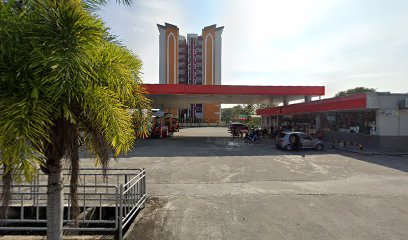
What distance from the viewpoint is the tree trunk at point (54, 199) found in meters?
3.09

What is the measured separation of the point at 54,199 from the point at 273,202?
5.76 m

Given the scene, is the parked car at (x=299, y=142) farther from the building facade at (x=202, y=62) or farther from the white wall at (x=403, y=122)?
the building facade at (x=202, y=62)

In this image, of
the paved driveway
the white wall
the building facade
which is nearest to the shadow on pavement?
the paved driveway

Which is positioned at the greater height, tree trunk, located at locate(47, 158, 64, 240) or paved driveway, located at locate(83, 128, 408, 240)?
tree trunk, located at locate(47, 158, 64, 240)

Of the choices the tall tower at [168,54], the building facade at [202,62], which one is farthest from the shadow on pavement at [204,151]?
the tall tower at [168,54]

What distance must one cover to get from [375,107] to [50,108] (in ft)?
67.1

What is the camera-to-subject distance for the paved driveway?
17.9ft

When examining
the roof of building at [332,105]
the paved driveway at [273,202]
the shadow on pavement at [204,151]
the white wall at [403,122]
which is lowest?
the paved driveway at [273,202]

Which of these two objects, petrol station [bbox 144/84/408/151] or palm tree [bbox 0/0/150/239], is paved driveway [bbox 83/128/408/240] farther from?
petrol station [bbox 144/84/408/151]

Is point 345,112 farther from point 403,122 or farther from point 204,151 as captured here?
point 204,151

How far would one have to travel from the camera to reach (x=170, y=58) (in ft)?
214

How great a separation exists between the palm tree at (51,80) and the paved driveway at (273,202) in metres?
2.75

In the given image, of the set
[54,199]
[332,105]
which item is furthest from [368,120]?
[54,199]

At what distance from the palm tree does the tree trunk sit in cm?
53
